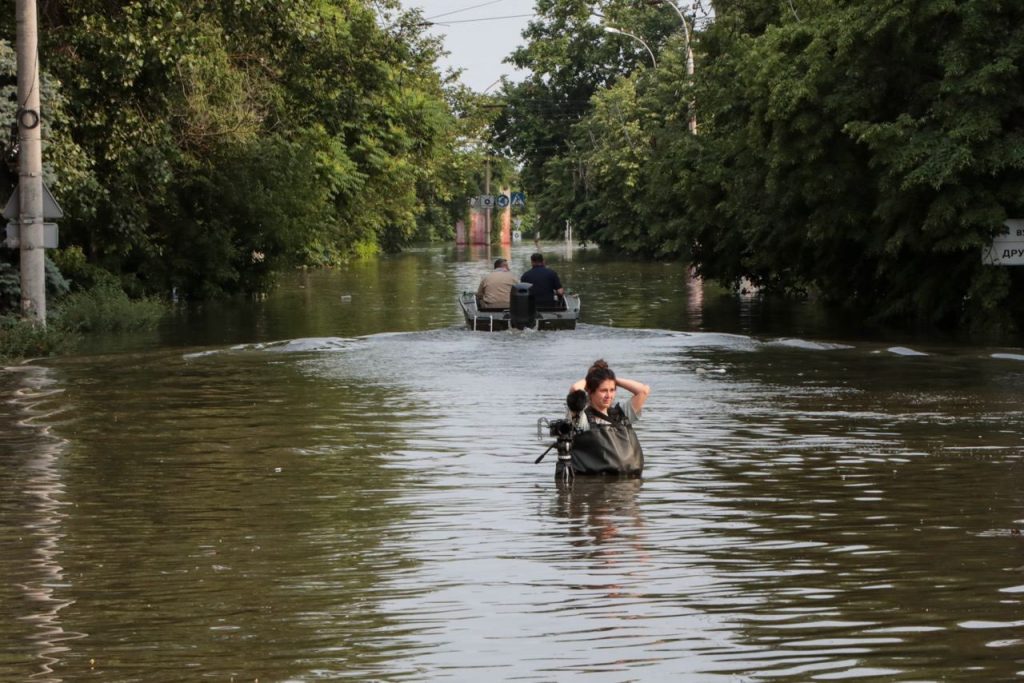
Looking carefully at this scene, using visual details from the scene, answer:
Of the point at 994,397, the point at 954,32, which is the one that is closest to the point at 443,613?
the point at 994,397

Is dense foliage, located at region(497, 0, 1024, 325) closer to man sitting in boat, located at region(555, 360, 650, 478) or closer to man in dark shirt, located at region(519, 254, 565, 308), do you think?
man in dark shirt, located at region(519, 254, 565, 308)

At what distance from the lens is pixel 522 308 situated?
30.9 metres

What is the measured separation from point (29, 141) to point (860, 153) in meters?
14.8

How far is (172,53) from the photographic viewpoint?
95.6 feet

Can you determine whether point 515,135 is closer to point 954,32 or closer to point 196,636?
point 954,32

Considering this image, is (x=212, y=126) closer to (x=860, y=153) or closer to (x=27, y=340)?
(x=27, y=340)

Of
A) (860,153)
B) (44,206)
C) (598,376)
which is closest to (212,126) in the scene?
(44,206)

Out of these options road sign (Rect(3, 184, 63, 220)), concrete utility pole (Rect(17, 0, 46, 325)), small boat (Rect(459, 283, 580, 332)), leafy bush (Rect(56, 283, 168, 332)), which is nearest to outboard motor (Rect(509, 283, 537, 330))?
small boat (Rect(459, 283, 580, 332))

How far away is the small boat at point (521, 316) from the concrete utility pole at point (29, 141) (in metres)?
8.21

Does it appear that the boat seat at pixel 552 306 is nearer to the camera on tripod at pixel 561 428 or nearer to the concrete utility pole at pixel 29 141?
the concrete utility pole at pixel 29 141

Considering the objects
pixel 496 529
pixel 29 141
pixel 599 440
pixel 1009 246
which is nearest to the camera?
pixel 496 529

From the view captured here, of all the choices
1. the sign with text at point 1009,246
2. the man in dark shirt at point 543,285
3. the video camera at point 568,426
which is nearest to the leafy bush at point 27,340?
A: the man in dark shirt at point 543,285

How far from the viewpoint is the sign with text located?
97.3 ft

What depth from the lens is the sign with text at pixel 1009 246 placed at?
97.3 feet
